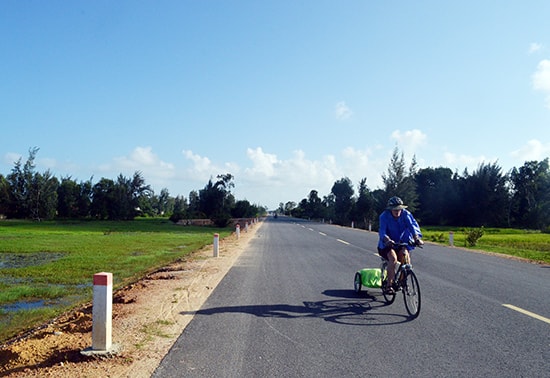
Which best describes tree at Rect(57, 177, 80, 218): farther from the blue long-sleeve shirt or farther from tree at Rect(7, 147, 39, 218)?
the blue long-sleeve shirt

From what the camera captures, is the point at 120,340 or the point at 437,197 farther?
the point at 437,197

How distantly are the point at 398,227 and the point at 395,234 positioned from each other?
0.14m

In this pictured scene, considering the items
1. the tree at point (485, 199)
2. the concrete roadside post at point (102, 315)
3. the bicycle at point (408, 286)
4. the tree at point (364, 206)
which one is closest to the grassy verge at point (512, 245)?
the bicycle at point (408, 286)

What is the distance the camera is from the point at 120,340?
577 centimetres

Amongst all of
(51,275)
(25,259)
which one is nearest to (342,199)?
(25,259)

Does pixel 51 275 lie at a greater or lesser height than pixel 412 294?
lesser

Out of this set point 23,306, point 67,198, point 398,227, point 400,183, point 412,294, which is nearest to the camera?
point 412,294

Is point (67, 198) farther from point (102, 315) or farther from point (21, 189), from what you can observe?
point (102, 315)

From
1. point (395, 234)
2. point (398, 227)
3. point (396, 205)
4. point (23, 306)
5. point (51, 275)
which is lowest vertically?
point (23, 306)

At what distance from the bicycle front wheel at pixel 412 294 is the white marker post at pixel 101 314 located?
449 cm

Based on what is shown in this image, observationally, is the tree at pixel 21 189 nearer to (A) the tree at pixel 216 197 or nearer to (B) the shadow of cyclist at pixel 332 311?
(A) the tree at pixel 216 197

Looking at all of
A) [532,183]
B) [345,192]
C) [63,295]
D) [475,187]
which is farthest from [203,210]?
[63,295]

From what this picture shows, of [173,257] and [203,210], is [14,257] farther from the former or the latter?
[203,210]

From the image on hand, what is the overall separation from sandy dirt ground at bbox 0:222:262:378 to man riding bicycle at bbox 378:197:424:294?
3.49 metres
